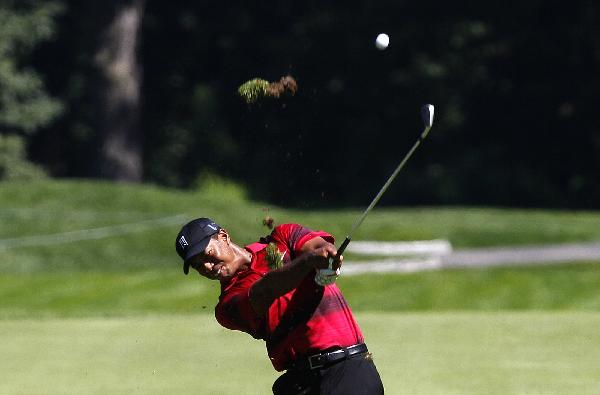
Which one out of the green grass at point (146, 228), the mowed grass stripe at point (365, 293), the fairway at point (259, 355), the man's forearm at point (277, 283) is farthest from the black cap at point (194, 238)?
the green grass at point (146, 228)

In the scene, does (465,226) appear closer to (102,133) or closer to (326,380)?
(102,133)

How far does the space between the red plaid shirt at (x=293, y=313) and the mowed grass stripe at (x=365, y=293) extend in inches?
402

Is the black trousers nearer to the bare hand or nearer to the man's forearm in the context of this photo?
the man's forearm

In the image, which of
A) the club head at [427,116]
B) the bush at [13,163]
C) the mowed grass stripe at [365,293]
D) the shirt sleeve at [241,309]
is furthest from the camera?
the bush at [13,163]

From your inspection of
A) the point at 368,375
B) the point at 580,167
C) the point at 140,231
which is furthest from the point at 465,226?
the point at 368,375

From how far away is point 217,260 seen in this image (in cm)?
717

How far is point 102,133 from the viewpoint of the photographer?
144 ft

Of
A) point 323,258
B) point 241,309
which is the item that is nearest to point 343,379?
point 241,309

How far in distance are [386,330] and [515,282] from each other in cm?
443

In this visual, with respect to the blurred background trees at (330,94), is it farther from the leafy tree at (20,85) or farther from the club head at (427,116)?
the club head at (427,116)

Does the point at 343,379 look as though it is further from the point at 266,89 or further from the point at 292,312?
the point at 266,89

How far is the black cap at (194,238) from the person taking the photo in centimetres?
708

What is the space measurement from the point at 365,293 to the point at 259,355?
5.24 m

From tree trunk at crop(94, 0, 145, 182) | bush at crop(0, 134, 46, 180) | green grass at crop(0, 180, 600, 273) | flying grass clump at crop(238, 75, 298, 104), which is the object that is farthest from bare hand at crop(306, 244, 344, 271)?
bush at crop(0, 134, 46, 180)
